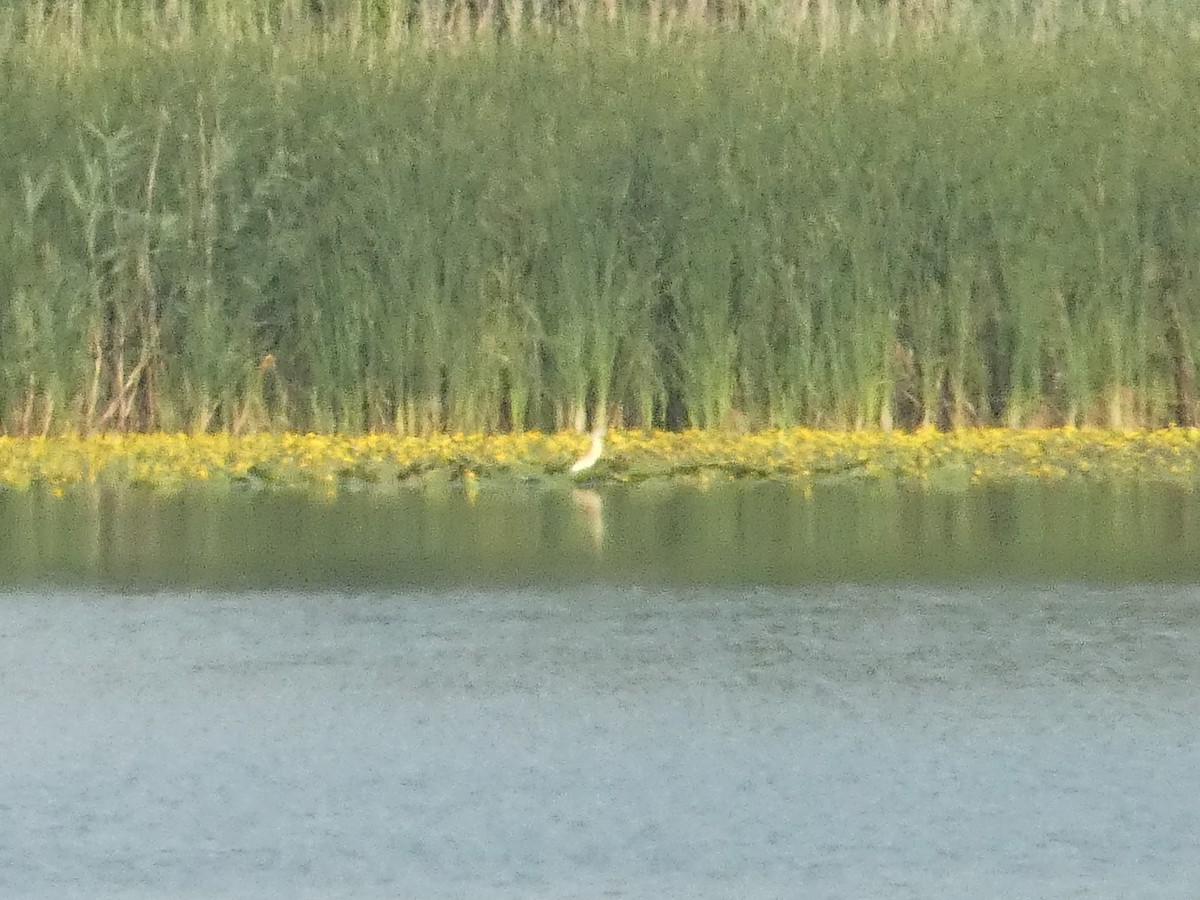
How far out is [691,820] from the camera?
698 cm

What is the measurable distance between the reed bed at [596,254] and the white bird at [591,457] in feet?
4.37

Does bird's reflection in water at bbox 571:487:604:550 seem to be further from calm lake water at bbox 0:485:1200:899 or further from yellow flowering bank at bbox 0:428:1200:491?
yellow flowering bank at bbox 0:428:1200:491

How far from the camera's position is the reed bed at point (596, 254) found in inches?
629

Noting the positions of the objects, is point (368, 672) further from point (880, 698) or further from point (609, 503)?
point (609, 503)

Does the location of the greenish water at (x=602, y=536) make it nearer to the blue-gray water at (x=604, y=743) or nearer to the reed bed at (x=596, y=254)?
the blue-gray water at (x=604, y=743)

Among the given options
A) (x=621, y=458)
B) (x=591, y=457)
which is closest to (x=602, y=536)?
(x=591, y=457)

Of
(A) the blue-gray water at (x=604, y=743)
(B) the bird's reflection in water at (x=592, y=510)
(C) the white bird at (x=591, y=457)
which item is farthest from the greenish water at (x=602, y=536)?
(A) the blue-gray water at (x=604, y=743)

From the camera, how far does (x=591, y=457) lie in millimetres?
14352

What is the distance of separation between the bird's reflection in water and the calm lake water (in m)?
0.06

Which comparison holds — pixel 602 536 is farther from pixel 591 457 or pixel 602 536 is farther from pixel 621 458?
pixel 621 458

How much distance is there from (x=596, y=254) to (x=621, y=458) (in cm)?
185

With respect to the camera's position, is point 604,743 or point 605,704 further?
point 605,704

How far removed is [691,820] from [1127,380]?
9700mm

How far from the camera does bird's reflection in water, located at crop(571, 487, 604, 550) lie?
12.3 meters
